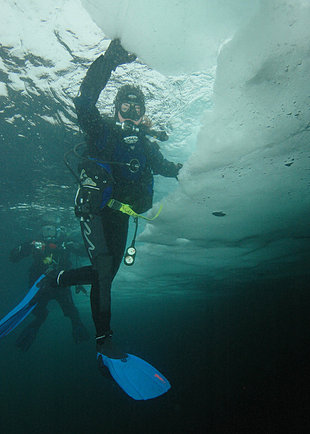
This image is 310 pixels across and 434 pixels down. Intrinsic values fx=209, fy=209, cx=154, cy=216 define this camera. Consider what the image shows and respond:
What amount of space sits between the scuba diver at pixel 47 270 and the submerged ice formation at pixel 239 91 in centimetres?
684

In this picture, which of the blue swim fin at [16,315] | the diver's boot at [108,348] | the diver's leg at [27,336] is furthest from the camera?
the diver's leg at [27,336]

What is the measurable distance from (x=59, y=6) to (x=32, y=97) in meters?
2.81

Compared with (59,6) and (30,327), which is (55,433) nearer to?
(30,327)

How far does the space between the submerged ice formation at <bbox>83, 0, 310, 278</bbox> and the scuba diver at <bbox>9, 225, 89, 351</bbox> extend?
6.84 meters

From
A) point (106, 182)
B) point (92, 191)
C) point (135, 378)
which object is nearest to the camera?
point (135, 378)

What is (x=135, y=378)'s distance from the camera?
2.67m

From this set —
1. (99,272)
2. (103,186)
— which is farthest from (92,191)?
(99,272)

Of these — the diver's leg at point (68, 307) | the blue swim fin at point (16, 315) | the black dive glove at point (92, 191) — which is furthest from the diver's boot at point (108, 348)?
the diver's leg at point (68, 307)

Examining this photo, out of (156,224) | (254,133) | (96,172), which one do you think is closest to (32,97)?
(96,172)

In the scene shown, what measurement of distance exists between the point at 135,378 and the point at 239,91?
447 cm

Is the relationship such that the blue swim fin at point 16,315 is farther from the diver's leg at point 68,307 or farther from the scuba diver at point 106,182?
the diver's leg at point 68,307

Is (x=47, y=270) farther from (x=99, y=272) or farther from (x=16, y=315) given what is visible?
(x=99, y=272)

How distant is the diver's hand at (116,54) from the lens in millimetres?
3389

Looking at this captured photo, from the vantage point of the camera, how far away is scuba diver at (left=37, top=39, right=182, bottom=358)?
3.12 meters
